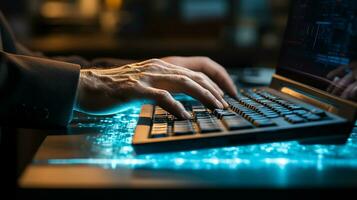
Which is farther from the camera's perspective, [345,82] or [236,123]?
[345,82]

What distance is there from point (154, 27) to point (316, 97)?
10.3 ft

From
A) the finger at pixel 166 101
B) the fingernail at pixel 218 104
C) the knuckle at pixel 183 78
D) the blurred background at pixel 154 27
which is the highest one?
the knuckle at pixel 183 78

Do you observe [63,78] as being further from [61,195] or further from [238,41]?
[238,41]

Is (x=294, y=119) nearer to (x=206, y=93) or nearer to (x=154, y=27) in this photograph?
(x=206, y=93)

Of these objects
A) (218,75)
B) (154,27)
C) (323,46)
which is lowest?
(154,27)

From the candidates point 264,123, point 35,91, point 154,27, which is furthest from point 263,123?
point 154,27

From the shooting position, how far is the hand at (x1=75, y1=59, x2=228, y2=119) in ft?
2.47

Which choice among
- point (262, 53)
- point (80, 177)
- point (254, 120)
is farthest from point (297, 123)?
point (262, 53)

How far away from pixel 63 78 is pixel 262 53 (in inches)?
119

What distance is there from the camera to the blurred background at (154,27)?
360cm

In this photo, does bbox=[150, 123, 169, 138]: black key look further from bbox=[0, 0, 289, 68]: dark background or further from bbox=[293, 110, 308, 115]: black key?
bbox=[0, 0, 289, 68]: dark background

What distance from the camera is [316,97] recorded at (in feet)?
2.73

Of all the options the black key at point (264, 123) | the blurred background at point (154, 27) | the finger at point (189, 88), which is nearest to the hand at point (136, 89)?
the finger at point (189, 88)

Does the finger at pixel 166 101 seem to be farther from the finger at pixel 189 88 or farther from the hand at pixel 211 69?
the hand at pixel 211 69
